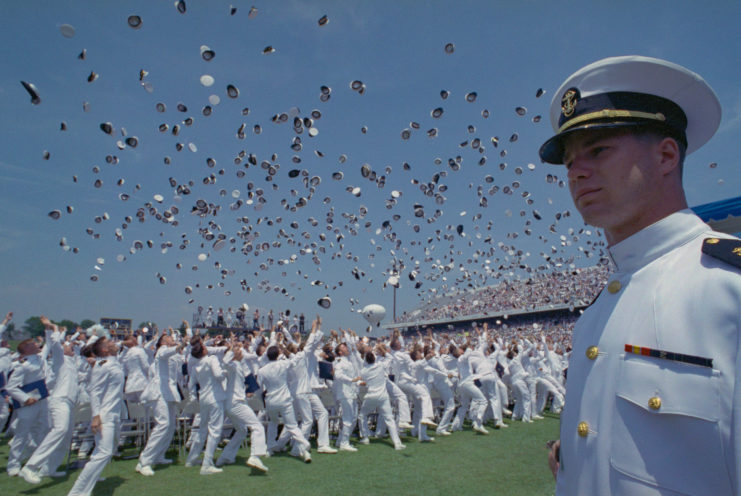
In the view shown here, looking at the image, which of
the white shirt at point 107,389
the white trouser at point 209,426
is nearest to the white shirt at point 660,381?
the white shirt at point 107,389

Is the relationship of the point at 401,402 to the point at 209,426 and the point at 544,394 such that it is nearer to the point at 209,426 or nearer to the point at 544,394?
the point at 209,426

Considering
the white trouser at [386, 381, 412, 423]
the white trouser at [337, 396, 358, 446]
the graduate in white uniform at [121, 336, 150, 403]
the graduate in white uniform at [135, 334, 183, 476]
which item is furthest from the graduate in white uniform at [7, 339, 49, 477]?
the white trouser at [386, 381, 412, 423]

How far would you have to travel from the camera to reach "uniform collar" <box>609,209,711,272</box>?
131cm

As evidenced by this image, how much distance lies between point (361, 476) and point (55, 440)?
18.7 ft

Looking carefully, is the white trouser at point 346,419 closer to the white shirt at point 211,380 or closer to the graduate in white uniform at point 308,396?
the graduate in white uniform at point 308,396

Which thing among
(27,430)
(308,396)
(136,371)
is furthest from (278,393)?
(27,430)

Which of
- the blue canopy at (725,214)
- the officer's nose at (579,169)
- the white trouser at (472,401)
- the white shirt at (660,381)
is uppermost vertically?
the blue canopy at (725,214)

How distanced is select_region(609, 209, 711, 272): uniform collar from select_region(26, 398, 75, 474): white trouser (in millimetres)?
10032

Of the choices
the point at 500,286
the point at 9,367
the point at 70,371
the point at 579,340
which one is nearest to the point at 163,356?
the point at 70,371

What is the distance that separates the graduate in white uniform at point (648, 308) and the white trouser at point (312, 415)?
9.88 meters

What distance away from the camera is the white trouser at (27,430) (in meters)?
8.77

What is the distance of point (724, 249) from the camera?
3.79ft

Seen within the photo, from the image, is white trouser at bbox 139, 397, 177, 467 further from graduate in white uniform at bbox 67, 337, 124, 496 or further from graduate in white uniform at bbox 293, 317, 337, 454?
graduate in white uniform at bbox 293, 317, 337, 454

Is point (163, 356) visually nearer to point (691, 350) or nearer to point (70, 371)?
point (70, 371)
